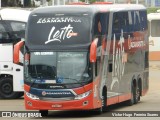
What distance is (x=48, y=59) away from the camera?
22.0 meters

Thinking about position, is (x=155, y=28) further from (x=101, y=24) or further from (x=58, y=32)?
(x=58, y=32)

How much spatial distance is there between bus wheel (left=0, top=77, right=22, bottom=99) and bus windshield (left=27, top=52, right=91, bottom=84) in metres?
7.86

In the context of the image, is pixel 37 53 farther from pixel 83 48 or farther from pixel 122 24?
pixel 122 24

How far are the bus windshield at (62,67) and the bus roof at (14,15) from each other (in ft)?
26.9

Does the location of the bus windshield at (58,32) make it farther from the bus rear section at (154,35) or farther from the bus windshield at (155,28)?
the bus windshield at (155,28)

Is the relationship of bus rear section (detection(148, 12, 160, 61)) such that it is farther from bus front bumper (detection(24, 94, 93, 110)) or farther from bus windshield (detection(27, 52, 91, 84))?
bus front bumper (detection(24, 94, 93, 110))

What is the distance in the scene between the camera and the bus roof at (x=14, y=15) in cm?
3005

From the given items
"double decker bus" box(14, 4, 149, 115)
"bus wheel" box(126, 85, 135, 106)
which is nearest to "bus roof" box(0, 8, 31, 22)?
"bus wheel" box(126, 85, 135, 106)

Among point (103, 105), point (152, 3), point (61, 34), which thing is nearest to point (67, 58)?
point (61, 34)

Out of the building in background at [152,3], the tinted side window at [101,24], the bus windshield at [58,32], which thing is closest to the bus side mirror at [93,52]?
A: the bus windshield at [58,32]

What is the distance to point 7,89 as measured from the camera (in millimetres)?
29953

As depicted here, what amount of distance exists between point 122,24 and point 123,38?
449 millimetres

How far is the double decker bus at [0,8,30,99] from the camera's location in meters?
29.3

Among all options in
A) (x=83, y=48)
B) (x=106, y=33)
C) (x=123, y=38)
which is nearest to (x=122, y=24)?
(x=123, y=38)
